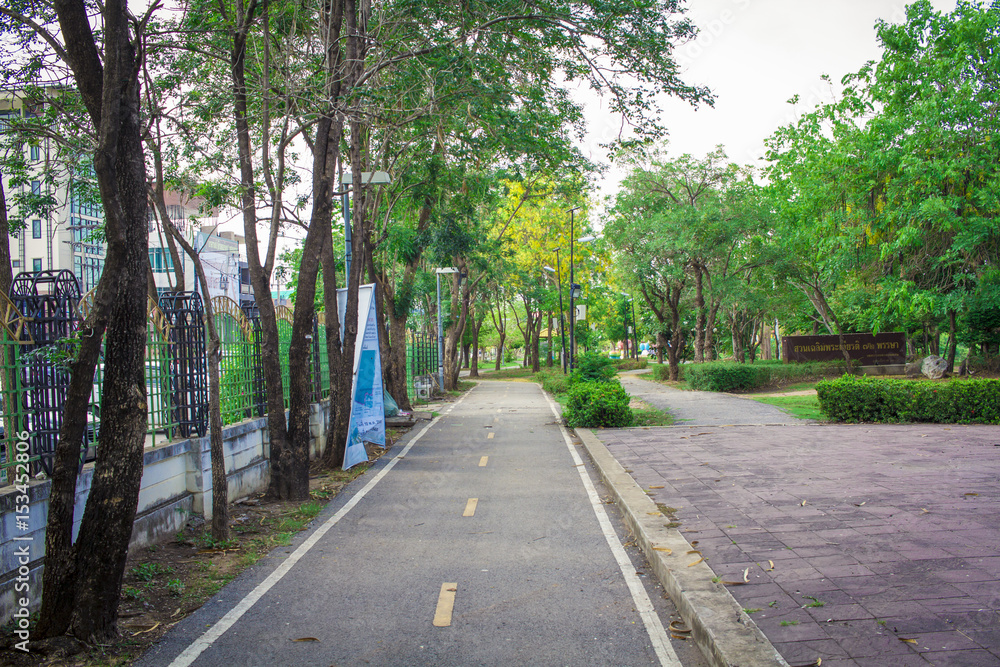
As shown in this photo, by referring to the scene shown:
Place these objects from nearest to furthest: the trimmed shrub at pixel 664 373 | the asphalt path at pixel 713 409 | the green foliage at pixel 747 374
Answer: the asphalt path at pixel 713 409 → the green foliage at pixel 747 374 → the trimmed shrub at pixel 664 373

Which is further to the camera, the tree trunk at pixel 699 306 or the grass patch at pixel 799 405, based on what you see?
the tree trunk at pixel 699 306

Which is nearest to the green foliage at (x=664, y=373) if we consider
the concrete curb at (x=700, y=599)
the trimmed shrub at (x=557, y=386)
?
the trimmed shrub at (x=557, y=386)

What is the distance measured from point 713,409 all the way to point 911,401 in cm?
590

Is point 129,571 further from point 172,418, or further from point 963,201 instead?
point 963,201

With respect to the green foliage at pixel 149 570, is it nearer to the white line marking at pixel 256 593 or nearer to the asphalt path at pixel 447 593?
the asphalt path at pixel 447 593

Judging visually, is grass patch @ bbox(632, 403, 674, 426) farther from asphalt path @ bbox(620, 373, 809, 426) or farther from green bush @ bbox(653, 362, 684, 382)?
green bush @ bbox(653, 362, 684, 382)

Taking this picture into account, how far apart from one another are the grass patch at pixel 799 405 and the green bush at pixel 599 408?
14.8ft

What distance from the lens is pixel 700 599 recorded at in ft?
16.0

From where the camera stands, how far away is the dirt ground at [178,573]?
14.7ft

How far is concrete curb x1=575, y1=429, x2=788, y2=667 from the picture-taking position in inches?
160

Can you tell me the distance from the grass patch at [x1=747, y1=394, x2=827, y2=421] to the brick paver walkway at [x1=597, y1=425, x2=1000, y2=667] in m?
5.15

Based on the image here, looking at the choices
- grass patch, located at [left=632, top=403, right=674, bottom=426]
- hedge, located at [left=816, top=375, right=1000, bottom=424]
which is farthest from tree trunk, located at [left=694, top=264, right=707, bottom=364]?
hedge, located at [left=816, top=375, right=1000, bottom=424]

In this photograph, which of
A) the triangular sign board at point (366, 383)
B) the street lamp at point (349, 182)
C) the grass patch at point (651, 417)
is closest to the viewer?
the triangular sign board at point (366, 383)

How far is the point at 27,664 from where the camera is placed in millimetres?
4305
